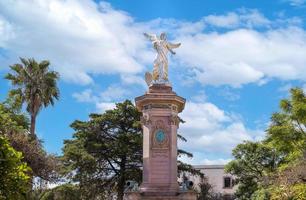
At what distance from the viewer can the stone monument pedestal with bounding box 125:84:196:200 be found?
1035 inches

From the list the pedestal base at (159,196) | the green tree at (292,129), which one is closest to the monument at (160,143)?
the pedestal base at (159,196)

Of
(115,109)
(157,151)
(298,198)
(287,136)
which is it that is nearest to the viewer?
(298,198)

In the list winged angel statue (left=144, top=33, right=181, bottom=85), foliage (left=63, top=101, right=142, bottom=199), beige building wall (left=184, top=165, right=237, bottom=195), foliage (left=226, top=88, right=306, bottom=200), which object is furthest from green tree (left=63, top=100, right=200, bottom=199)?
beige building wall (left=184, top=165, right=237, bottom=195)

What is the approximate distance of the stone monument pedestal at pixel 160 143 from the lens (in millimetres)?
26281

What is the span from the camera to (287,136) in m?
38.2

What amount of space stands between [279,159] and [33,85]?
79.4 feet

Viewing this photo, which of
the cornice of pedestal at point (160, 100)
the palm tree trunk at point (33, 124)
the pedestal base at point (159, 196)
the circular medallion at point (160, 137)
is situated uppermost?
the palm tree trunk at point (33, 124)

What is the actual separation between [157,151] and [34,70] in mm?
17486

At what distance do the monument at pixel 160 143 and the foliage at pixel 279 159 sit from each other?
212 inches

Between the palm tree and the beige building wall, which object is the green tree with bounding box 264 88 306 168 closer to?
the palm tree

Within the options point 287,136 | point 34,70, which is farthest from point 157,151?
point 34,70

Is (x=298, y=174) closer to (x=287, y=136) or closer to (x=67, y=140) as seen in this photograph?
(x=287, y=136)

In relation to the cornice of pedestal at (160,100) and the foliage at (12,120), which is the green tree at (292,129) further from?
the foliage at (12,120)

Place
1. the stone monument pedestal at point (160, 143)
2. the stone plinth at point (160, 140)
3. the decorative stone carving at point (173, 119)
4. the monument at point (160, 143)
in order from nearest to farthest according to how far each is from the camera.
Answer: the monument at point (160, 143) → the stone monument pedestal at point (160, 143) → the stone plinth at point (160, 140) → the decorative stone carving at point (173, 119)
